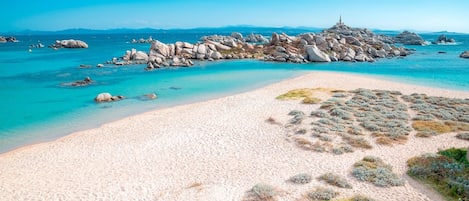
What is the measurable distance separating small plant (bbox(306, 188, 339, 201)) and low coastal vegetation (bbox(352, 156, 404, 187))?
221 cm

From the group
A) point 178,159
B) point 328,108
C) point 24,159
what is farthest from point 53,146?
point 328,108

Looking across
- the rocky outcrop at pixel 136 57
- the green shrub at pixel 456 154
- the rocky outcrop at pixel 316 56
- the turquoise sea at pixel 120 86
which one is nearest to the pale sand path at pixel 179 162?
the green shrub at pixel 456 154

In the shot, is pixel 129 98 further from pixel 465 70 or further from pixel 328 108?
pixel 465 70

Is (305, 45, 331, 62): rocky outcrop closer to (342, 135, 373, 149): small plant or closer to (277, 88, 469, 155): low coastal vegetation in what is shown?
(277, 88, 469, 155): low coastal vegetation

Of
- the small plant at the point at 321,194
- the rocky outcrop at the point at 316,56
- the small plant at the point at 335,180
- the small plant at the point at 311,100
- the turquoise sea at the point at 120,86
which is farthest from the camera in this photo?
the rocky outcrop at the point at 316,56

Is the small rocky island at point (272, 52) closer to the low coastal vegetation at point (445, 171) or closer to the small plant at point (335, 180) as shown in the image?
the small plant at point (335, 180)

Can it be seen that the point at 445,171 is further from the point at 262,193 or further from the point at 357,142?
the point at 262,193

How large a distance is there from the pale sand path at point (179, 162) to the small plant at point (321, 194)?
0.48 meters

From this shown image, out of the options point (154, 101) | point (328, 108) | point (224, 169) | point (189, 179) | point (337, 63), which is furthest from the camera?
point (337, 63)

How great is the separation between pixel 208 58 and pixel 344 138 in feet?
188

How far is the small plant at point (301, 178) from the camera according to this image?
14.4 metres

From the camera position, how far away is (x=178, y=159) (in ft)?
57.9

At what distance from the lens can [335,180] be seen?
1421 cm

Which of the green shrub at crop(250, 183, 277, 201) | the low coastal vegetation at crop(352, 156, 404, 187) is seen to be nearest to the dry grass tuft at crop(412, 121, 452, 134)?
the low coastal vegetation at crop(352, 156, 404, 187)
